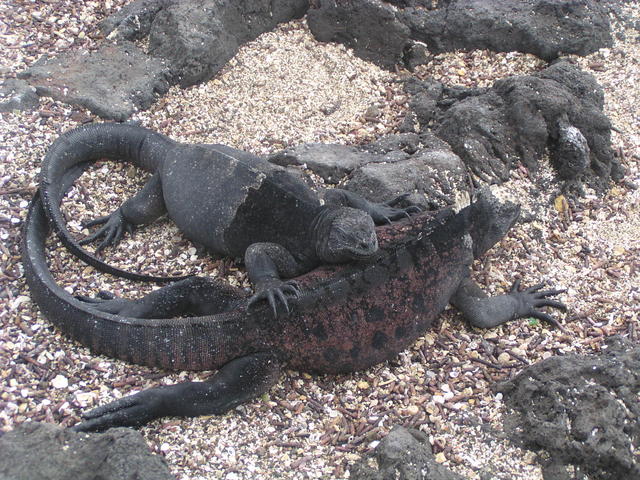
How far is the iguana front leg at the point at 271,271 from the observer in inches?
147

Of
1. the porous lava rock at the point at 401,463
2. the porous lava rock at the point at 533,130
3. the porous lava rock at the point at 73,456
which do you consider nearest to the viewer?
the porous lava rock at the point at 73,456

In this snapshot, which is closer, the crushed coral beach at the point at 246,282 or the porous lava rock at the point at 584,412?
the porous lava rock at the point at 584,412

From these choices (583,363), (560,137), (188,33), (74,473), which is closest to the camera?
(74,473)

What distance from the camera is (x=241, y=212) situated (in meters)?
4.25

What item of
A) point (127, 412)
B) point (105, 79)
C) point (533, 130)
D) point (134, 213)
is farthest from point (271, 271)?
point (105, 79)

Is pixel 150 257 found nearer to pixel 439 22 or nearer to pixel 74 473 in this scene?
pixel 74 473

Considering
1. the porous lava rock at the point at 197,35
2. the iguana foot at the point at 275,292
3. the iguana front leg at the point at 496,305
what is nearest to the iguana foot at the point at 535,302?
the iguana front leg at the point at 496,305

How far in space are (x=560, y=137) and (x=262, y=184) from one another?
2.26 m

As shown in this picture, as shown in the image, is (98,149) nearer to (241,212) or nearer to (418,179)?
(241,212)

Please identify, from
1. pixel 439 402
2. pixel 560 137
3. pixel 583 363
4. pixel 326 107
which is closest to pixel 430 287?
pixel 439 402

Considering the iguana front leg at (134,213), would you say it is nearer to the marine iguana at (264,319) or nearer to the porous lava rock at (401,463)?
the marine iguana at (264,319)

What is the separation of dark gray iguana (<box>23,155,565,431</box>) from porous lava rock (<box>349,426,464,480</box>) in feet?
2.42

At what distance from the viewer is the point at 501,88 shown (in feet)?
17.0

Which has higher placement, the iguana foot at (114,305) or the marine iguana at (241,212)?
the marine iguana at (241,212)
